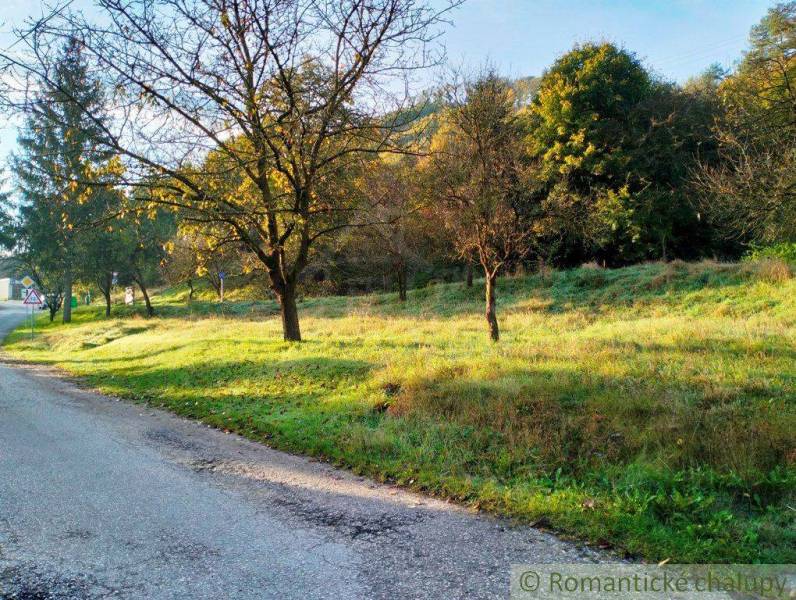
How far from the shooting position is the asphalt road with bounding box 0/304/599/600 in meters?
3.53

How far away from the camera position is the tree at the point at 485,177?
12.8m

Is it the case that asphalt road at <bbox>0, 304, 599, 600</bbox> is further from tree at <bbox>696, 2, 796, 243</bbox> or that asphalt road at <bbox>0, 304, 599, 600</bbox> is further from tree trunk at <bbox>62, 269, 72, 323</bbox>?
tree trunk at <bbox>62, 269, 72, 323</bbox>

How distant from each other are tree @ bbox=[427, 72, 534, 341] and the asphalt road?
804 cm

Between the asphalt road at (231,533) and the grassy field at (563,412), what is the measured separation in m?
0.61

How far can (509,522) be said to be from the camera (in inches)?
178

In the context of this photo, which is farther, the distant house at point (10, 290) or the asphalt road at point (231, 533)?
the distant house at point (10, 290)

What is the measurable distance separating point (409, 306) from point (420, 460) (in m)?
21.3

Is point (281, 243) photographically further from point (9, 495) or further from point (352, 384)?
point (9, 495)

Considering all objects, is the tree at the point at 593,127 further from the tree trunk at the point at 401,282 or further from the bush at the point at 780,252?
the tree trunk at the point at 401,282

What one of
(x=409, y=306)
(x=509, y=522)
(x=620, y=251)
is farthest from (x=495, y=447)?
(x=620, y=251)

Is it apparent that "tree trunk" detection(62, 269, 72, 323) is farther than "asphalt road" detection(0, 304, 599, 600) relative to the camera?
Yes

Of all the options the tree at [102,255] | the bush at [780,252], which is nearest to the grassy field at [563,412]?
the bush at [780,252]

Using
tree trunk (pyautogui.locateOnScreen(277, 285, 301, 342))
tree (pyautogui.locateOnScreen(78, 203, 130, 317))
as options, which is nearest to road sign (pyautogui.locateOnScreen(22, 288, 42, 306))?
tree (pyautogui.locateOnScreen(78, 203, 130, 317))

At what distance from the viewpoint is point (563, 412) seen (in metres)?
6.77
